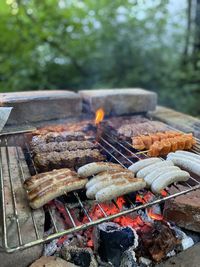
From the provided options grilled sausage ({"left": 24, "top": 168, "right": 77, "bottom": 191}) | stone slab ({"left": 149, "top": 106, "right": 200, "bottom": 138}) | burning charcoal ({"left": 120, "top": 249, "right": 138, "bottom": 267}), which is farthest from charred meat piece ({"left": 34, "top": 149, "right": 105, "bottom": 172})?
stone slab ({"left": 149, "top": 106, "right": 200, "bottom": 138})

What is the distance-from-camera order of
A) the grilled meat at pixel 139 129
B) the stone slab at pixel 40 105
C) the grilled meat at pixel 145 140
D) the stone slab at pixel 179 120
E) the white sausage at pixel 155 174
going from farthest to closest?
the stone slab at pixel 179 120, the stone slab at pixel 40 105, the grilled meat at pixel 139 129, the grilled meat at pixel 145 140, the white sausage at pixel 155 174

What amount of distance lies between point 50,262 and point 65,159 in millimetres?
999

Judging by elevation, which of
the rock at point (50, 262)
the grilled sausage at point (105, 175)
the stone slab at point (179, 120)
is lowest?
the rock at point (50, 262)

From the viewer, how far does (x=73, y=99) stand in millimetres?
4062

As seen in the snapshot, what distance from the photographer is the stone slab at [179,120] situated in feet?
12.7

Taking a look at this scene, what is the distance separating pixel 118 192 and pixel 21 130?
1.32 m

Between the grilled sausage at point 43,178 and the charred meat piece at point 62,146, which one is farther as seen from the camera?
the charred meat piece at point 62,146

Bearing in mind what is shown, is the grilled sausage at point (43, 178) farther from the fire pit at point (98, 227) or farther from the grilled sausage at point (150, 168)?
the grilled sausage at point (150, 168)

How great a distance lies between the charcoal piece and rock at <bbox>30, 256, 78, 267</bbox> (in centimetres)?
32

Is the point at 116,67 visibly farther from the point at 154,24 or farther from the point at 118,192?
the point at 118,192

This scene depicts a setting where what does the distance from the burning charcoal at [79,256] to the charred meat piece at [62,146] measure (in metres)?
1.11

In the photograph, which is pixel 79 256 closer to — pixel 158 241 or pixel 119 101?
pixel 158 241

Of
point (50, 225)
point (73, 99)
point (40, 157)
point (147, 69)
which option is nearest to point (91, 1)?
point (147, 69)

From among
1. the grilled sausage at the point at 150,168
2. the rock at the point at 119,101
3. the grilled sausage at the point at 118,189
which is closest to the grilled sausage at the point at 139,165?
the grilled sausage at the point at 150,168
